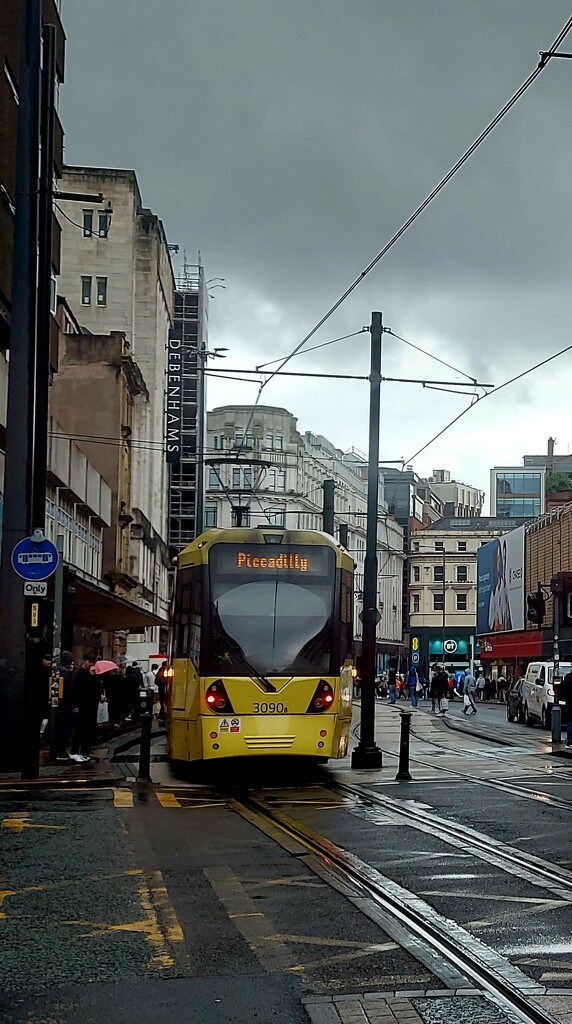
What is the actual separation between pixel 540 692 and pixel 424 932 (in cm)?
3277

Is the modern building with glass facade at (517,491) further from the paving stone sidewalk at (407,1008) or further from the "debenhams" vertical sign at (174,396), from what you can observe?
the paving stone sidewalk at (407,1008)

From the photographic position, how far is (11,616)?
67.8 ft

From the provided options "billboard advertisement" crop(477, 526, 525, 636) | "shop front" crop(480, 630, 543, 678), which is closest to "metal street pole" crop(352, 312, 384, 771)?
"shop front" crop(480, 630, 543, 678)

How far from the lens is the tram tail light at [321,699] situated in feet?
61.9

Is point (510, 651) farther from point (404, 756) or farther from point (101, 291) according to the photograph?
point (404, 756)

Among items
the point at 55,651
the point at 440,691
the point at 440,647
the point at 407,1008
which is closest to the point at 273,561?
the point at 55,651

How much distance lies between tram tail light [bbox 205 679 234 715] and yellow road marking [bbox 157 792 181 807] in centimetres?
139

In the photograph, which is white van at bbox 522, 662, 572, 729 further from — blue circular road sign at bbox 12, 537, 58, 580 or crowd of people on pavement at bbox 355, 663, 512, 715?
blue circular road sign at bbox 12, 537, 58, 580

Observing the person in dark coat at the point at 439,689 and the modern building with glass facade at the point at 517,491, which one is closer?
the person in dark coat at the point at 439,689

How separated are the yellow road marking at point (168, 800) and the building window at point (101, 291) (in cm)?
5547

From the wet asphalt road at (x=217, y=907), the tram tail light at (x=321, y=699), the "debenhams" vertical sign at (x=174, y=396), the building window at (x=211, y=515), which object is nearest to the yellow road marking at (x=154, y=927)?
the wet asphalt road at (x=217, y=907)

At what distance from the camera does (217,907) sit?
923 centimetres

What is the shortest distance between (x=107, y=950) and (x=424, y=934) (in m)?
1.88

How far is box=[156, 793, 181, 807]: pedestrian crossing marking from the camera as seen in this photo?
640 inches
